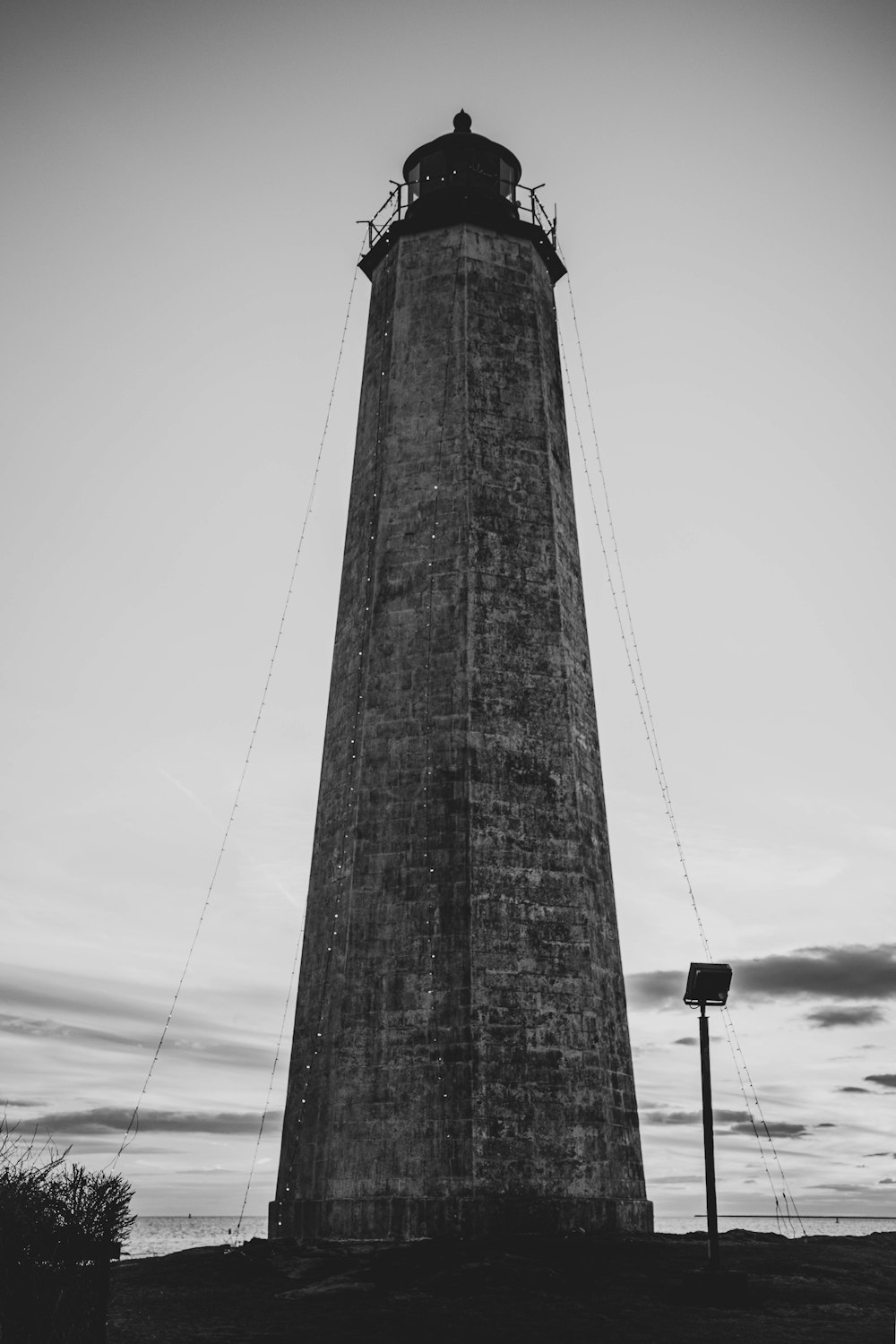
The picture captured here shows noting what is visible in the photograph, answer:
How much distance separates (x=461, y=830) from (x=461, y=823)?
0.39ft

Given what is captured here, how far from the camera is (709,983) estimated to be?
1459 centimetres

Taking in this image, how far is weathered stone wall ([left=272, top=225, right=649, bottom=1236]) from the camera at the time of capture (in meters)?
18.9

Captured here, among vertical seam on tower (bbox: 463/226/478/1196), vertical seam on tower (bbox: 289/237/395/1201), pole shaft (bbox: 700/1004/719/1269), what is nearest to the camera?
pole shaft (bbox: 700/1004/719/1269)

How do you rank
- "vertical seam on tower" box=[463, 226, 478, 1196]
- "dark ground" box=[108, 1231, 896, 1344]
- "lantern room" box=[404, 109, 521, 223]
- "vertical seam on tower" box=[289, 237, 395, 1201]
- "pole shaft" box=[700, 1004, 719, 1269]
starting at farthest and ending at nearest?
"lantern room" box=[404, 109, 521, 223], "vertical seam on tower" box=[289, 237, 395, 1201], "vertical seam on tower" box=[463, 226, 478, 1196], "pole shaft" box=[700, 1004, 719, 1269], "dark ground" box=[108, 1231, 896, 1344]

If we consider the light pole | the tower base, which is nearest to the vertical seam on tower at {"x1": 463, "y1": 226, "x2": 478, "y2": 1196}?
the tower base

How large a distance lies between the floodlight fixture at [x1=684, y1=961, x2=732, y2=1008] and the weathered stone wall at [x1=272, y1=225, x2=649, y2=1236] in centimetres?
530

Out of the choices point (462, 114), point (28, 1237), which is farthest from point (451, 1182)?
point (462, 114)

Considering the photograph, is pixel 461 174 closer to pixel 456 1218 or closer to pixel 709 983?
pixel 709 983

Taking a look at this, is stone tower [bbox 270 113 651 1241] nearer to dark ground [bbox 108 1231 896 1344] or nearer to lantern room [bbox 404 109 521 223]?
lantern room [bbox 404 109 521 223]

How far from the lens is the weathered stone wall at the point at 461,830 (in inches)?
746

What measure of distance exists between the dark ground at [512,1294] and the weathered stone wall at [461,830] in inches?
50.5

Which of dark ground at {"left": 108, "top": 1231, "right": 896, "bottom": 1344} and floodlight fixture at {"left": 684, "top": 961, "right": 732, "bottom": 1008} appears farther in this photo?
floodlight fixture at {"left": 684, "top": 961, "right": 732, "bottom": 1008}

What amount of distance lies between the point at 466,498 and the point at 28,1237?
14.4 metres

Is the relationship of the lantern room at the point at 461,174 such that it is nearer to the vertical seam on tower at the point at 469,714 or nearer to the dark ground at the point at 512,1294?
the vertical seam on tower at the point at 469,714
